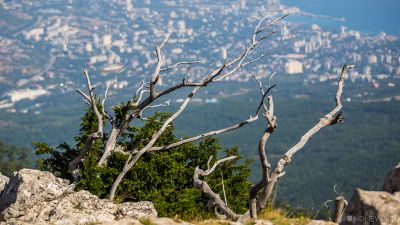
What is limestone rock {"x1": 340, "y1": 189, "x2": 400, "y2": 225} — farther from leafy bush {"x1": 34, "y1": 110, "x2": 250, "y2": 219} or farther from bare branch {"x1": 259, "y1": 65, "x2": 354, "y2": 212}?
leafy bush {"x1": 34, "y1": 110, "x2": 250, "y2": 219}

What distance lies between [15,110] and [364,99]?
313ft

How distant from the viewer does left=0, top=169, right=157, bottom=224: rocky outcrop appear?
10.8 m

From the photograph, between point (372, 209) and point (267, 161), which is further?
point (267, 161)

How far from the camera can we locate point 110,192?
13.2m

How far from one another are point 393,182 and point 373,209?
1575mm

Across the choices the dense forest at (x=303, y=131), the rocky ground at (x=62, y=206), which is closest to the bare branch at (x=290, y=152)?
the rocky ground at (x=62, y=206)

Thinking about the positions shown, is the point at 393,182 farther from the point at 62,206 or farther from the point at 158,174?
the point at 158,174

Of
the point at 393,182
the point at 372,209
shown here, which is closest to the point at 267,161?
the point at 393,182

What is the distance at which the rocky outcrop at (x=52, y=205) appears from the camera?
10820 millimetres

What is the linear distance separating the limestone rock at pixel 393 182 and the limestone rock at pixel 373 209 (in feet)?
3.53

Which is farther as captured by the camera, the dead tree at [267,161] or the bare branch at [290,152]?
the bare branch at [290,152]

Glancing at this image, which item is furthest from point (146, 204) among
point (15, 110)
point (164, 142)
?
point (15, 110)

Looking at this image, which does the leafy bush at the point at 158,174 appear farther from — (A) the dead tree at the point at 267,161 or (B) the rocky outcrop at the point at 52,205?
(A) the dead tree at the point at 267,161

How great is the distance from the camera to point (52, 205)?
11609 mm
